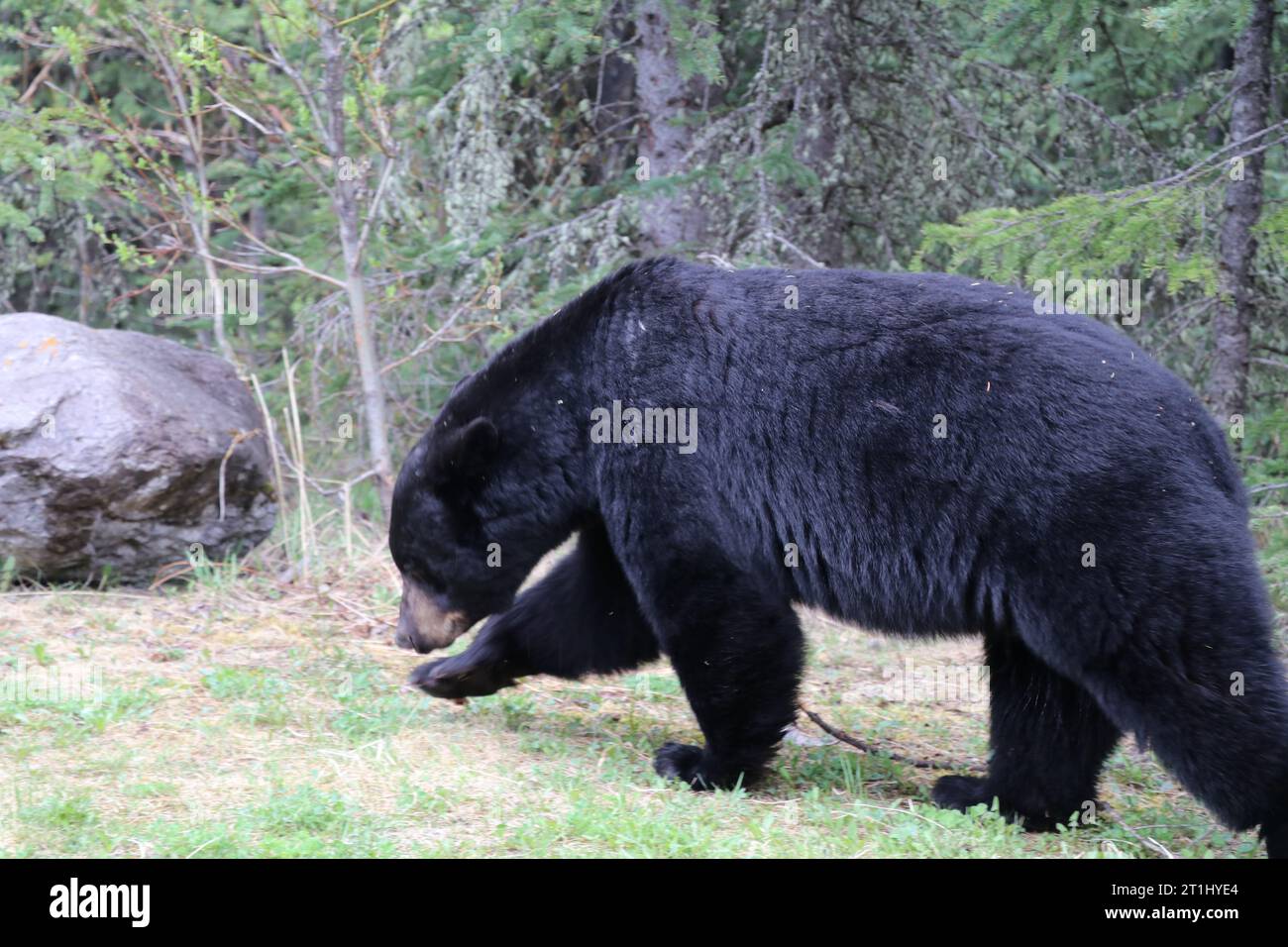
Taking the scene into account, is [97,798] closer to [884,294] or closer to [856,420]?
[856,420]

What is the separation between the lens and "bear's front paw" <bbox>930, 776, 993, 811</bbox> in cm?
464

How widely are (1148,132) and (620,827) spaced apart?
694 cm

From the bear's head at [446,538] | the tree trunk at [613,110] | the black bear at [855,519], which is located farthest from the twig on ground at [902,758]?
the tree trunk at [613,110]

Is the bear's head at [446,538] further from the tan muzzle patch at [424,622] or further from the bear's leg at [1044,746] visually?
the bear's leg at [1044,746]

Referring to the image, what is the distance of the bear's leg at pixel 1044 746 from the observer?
4555 millimetres

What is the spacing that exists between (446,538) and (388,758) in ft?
3.07

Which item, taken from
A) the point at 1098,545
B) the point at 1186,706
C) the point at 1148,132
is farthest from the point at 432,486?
the point at 1148,132

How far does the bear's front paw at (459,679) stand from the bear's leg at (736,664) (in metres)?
1.01

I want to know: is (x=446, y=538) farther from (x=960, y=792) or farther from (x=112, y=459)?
(x=112, y=459)

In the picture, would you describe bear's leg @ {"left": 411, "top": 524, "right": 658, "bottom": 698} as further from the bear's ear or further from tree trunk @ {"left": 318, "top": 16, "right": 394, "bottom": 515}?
tree trunk @ {"left": 318, "top": 16, "right": 394, "bottom": 515}

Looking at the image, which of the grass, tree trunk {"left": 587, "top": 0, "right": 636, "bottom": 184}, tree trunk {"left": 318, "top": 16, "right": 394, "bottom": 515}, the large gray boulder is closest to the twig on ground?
the grass

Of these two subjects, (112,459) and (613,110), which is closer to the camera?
(112,459)

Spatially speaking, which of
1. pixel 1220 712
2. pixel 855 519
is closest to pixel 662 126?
pixel 855 519

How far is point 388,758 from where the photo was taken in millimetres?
4633
